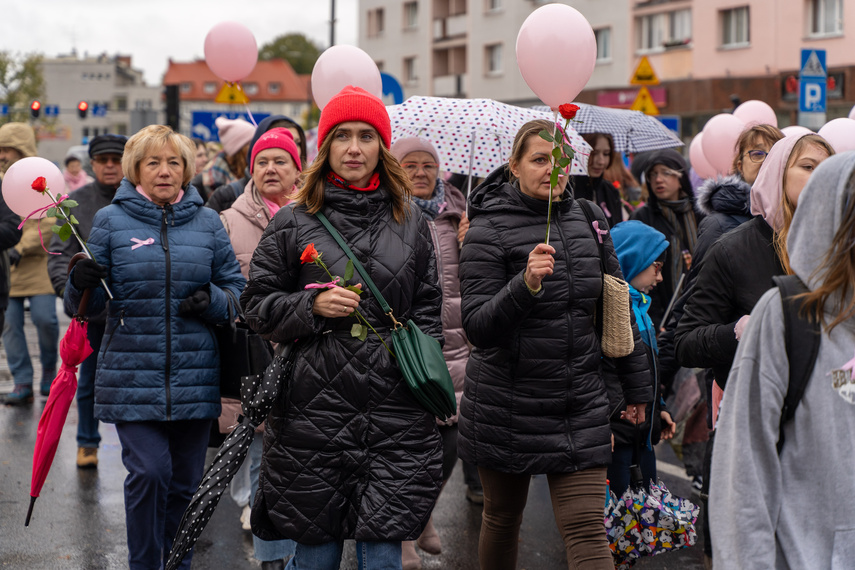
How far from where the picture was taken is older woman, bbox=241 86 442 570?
3.75 meters

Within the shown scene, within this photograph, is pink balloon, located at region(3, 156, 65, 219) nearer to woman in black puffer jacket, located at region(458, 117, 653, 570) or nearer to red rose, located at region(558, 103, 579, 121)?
woman in black puffer jacket, located at region(458, 117, 653, 570)

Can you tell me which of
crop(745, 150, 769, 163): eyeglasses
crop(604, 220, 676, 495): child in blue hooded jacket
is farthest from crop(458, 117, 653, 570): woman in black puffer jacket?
crop(745, 150, 769, 163): eyeglasses

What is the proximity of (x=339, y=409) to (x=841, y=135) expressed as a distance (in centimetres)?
381

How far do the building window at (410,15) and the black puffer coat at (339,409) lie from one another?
5028cm

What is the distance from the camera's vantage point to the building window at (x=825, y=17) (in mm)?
30859

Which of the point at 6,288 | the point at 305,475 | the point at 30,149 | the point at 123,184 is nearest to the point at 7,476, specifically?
the point at 6,288

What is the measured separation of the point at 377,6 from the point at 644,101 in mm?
41129

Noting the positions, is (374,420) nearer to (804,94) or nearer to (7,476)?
(7,476)

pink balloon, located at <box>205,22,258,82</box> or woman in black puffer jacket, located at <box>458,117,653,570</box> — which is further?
pink balloon, located at <box>205,22,258,82</box>

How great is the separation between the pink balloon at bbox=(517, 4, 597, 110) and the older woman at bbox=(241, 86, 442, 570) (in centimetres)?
134

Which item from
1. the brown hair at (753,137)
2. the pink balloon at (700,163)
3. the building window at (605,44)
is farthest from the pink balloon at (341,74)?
the building window at (605,44)

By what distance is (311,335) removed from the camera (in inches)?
150

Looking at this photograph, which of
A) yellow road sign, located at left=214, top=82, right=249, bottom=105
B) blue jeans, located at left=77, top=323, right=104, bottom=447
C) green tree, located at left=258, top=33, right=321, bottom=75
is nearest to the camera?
blue jeans, located at left=77, top=323, right=104, bottom=447

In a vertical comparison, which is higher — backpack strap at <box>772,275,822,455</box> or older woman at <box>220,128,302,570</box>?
older woman at <box>220,128,302,570</box>
